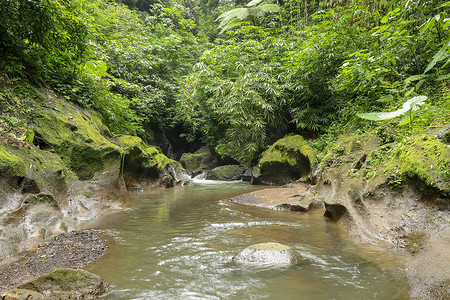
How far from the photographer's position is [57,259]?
3330mm

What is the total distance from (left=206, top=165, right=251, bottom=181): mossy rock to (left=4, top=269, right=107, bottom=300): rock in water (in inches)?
471

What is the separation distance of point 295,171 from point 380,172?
6613mm

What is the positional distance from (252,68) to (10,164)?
11.0 m

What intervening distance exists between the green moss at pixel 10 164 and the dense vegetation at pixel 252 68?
0.94m

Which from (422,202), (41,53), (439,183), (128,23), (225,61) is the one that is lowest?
(422,202)

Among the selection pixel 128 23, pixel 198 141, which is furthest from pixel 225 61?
pixel 198 141

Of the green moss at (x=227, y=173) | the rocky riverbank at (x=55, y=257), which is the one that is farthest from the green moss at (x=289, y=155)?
the rocky riverbank at (x=55, y=257)

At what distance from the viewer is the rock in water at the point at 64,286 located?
239 centimetres

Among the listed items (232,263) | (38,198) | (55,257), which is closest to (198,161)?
(38,198)

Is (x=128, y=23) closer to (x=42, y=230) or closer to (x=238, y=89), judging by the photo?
(x=238, y=89)

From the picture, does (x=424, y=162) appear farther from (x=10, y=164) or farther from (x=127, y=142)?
(x=127, y=142)

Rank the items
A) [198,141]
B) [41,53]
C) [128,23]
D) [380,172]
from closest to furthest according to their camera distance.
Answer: [380,172] < [41,53] < [128,23] < [198,141]

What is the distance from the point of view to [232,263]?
339 centimetres

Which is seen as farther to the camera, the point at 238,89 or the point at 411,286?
the point at 238,89
